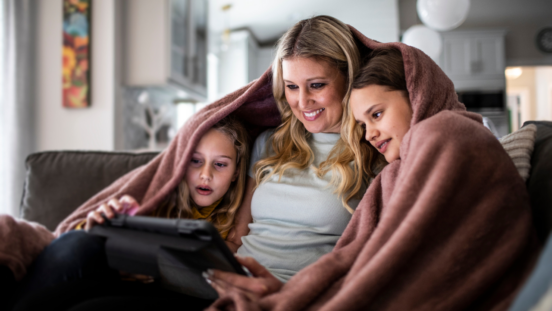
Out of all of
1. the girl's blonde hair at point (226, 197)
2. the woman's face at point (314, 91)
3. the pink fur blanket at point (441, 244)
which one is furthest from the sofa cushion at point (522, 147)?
the girl's blonde hair at point (226, 197)

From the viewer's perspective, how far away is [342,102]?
1.23 metres

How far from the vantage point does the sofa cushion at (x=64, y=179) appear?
1.53 meters

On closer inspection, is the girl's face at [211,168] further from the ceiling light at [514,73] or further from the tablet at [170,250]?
the ceiling light at [514,73]

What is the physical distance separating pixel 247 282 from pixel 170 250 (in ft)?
0.54

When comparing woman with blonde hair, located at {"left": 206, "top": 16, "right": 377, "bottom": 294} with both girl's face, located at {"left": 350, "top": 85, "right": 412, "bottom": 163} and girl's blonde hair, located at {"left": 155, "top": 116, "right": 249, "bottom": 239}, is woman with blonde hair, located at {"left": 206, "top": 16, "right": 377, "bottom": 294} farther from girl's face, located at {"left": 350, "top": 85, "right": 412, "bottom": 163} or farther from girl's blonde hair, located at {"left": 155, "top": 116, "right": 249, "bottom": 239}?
girl's face, located at {"left": 350, "top": 85, "right": 412, "bottom": 163}

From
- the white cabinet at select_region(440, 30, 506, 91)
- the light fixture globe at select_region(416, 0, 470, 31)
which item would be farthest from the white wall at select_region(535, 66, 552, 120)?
the light fixture globe at select_region(416, 0, 470, 31)

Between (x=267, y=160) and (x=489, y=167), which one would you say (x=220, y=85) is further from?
(x=489, y=167)

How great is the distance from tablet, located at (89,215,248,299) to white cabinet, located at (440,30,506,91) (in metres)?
5.65

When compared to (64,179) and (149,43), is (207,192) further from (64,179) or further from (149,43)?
(149,43)

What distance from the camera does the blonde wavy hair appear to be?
1.12 m

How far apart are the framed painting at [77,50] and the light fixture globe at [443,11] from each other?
8.33 feet

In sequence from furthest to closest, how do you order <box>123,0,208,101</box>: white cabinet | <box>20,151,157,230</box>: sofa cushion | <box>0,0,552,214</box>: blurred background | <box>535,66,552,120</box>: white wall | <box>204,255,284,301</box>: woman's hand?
<box>535,66,552,120</box>: white wall < <box>123,0,208,101</box>: white cabinet < <box>0,0,552,214</box>: blurred background < <box>20,151,157,230</box>: sofa cushion < <box>204,255,284,301</box>: woman's hand

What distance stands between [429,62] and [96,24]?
2555 millimetres

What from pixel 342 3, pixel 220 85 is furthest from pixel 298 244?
pixel 342 3
